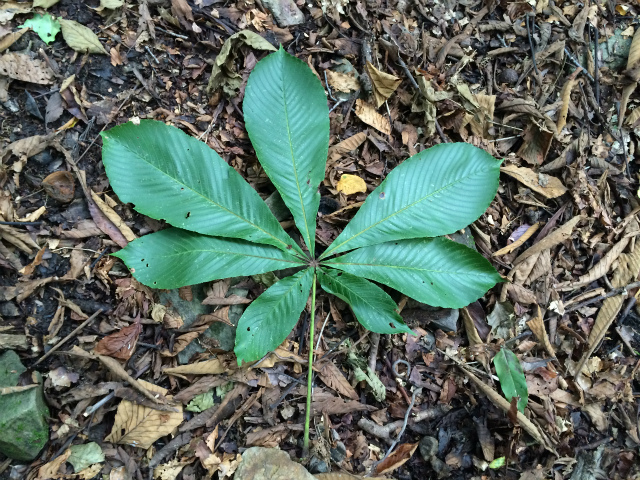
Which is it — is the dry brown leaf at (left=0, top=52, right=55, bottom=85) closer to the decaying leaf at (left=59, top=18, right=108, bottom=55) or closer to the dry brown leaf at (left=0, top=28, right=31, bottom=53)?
the dry brown leaf at (left=0, top=28, right=31, bottom=53)

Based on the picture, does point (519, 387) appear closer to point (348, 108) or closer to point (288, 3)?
point (348, 108)

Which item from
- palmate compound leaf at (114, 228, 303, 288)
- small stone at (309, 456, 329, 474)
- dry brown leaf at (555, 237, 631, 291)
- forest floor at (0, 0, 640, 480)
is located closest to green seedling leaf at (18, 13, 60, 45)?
forest floor at (0, 0, 640, 480)

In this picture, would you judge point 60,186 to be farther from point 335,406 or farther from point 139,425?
point 335,406

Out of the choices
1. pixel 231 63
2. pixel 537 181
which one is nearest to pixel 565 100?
pixel 537 181

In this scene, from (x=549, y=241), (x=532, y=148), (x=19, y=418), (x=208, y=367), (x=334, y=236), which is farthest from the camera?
(x=532, y=148)

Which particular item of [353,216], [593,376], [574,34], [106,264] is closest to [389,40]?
[353,216]

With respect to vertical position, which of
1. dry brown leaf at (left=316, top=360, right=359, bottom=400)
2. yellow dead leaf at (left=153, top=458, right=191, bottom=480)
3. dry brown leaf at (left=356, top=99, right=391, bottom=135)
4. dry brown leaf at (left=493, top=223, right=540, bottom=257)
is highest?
dry brown leaf at (left=356, top=99, right=391, bottom=135)

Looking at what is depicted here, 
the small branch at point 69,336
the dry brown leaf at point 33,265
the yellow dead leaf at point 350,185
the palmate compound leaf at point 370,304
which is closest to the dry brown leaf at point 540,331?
the palmate compound leaf at point 370,304

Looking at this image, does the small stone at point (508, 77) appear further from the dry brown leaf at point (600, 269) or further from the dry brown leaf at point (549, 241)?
the dry brown leaf at point (600, 269)
